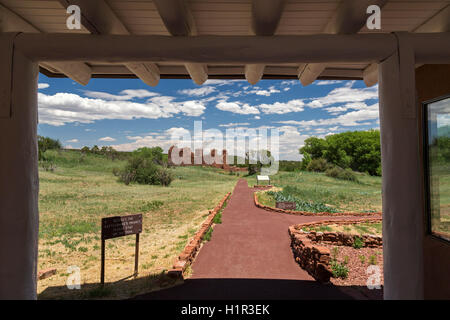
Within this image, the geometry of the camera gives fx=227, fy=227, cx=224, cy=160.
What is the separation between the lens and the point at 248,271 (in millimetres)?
5047

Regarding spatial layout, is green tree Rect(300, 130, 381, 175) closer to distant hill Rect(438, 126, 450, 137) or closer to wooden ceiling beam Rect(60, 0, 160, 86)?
distant hill Rect(438, 126, 450, 137)

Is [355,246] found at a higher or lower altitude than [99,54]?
lower

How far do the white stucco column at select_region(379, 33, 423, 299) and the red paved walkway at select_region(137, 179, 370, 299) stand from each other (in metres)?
2.36

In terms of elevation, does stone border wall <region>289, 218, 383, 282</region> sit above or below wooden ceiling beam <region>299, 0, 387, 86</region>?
below

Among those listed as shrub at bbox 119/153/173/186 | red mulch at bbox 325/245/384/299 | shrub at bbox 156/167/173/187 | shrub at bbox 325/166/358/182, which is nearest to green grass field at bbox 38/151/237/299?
red mulch at bbox 325/245/384/299

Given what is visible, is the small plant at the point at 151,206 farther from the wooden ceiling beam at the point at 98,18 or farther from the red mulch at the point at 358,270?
the wooden ceiling beam at the point at 98,18

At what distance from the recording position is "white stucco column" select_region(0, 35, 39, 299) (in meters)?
1.96

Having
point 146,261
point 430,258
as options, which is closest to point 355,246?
point 430,258

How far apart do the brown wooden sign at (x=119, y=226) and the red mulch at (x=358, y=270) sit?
4.54m

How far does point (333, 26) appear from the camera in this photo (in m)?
2.16

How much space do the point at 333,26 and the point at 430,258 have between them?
3456mm

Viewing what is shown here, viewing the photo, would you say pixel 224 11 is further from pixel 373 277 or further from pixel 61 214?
pixel 61 214

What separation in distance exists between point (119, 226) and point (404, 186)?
16.8 ft

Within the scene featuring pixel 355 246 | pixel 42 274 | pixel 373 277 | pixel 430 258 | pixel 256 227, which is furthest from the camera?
pixel 256 227
